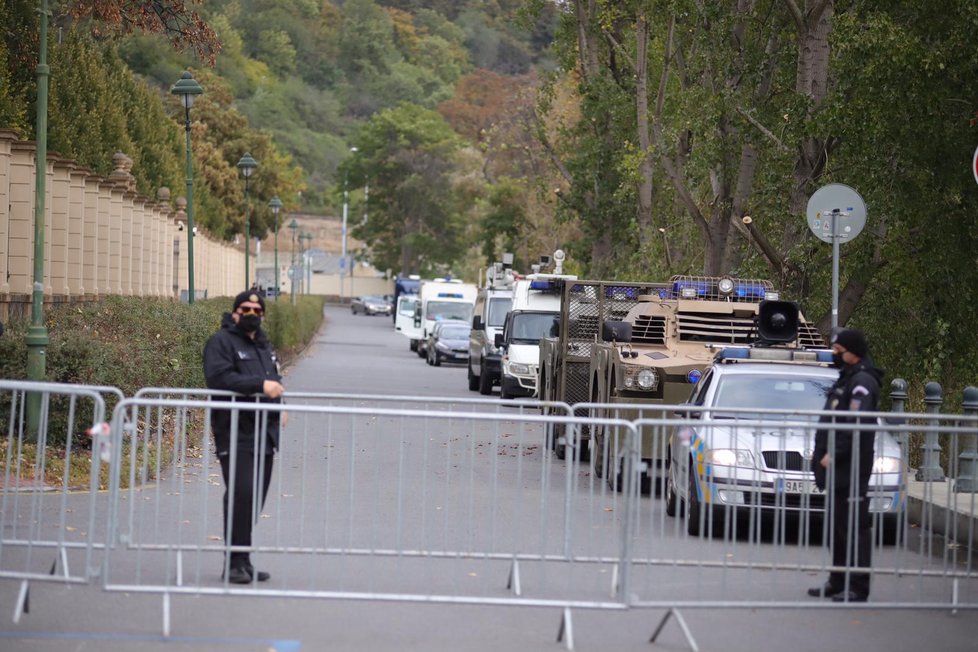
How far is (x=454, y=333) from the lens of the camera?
50.2 m

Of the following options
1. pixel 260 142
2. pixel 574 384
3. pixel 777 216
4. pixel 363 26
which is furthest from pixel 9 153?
pixel 363 26

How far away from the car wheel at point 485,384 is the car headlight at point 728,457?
23.3 metres

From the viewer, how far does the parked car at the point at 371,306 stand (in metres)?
117

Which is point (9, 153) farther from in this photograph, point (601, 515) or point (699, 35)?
point (601, 515)

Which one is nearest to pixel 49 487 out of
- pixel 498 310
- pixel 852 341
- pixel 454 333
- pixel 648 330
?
pixel 852 341

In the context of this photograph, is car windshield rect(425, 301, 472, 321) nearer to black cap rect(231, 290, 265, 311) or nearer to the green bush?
the green bush

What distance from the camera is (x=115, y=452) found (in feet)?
27.4

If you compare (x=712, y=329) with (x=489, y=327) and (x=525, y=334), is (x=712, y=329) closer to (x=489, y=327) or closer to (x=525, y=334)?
(x=525, y=334)

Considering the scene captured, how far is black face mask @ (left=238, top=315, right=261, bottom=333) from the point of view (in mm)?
10016

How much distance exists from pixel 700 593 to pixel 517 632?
1.21 meters

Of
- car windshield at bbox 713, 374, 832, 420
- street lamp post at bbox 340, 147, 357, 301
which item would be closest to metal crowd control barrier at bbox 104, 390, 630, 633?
car windshield at bbox 713, 374, 832, 420

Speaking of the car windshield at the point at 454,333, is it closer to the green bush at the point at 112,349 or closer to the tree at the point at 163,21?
the green bush at the point at 112,349

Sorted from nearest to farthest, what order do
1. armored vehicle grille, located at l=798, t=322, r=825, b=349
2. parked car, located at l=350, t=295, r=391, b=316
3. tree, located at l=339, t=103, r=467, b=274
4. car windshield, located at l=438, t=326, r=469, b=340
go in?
armored vehicle grille, located at l=798, t=322, r=825, b=349 → car windshield, located at l=438, t=326, r=469, b=340 → tree, located at l=339, t=103, r=467, b=274 → parked car, located at l=350, t=295, r=391, b=316

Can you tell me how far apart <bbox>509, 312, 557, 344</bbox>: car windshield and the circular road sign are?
1434 cm
